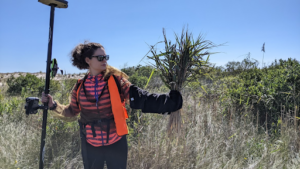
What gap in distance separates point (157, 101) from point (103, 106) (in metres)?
0.56

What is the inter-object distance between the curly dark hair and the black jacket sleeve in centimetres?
64

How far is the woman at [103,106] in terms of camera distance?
201cm

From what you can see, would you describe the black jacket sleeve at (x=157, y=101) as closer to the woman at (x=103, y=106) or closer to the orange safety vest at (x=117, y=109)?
the woman at (x=103, y=106)

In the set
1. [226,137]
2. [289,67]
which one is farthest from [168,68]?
[289,67]

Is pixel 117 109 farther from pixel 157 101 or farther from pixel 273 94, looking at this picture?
pixel 273 94

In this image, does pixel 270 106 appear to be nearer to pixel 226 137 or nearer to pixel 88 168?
pixel 226 137

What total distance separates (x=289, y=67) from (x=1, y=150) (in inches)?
232

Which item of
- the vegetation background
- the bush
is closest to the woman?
the vegetation background

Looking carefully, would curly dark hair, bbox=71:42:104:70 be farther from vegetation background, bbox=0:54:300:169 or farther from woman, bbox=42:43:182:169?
vegetation background, bbox=0:54:300:169

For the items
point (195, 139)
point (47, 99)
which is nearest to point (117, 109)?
point (47, 99)

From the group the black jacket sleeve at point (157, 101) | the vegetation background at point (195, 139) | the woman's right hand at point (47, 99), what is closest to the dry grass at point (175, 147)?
the vegetation background at point (195, 139)

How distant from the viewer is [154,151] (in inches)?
111

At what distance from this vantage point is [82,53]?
7.38 feet

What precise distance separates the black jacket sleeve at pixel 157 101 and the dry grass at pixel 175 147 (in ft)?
2.32
